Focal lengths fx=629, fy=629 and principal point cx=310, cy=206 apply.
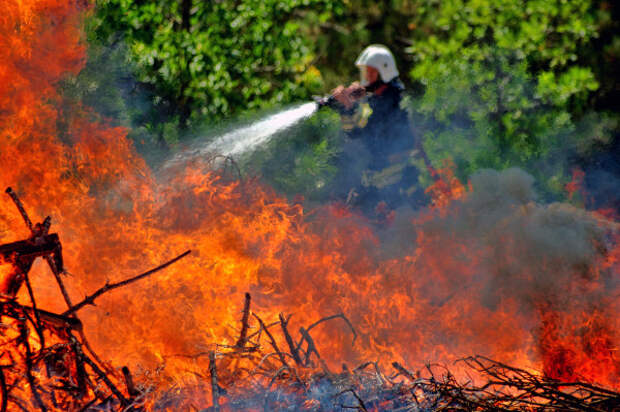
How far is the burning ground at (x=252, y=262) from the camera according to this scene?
15.1ft

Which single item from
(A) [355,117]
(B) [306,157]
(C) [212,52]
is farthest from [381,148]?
(C) [212,52]

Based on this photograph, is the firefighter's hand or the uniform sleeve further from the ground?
the firefighter's hand

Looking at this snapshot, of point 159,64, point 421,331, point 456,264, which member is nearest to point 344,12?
point 159,64

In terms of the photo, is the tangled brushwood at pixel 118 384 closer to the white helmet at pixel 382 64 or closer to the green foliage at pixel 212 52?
the white helmet at pixel 382 64

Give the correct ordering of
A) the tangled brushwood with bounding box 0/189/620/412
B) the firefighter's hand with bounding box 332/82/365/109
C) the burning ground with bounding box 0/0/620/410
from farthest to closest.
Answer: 1. the firefighter's hand with bounding box 332/82/365/109
2. the burning ground with bounding box 0/0/620/410
3. the tangled brushwood with bounding box 0/189/620/412

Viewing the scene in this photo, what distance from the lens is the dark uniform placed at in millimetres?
6508

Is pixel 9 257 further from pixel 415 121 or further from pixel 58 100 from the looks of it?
pixel 415 121

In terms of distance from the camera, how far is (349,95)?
6387 mm

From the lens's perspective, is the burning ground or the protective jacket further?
the protective jacket

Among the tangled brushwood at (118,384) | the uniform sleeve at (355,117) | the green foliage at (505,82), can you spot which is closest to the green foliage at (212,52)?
the uniform sleeve at (355,117)

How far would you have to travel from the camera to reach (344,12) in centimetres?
847

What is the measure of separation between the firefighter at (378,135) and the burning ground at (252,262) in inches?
20.0

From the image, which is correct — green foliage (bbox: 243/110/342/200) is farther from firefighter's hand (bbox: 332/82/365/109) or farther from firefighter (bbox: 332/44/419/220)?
firefighter's hand (bbox: 332/82/365/109)

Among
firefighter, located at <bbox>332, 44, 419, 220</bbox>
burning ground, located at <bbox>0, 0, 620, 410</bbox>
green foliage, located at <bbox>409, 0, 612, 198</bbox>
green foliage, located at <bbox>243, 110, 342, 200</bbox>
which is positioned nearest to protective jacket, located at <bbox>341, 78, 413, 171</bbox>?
firefighter, located at <bbox>332, 44, 419, 220</bbox>
